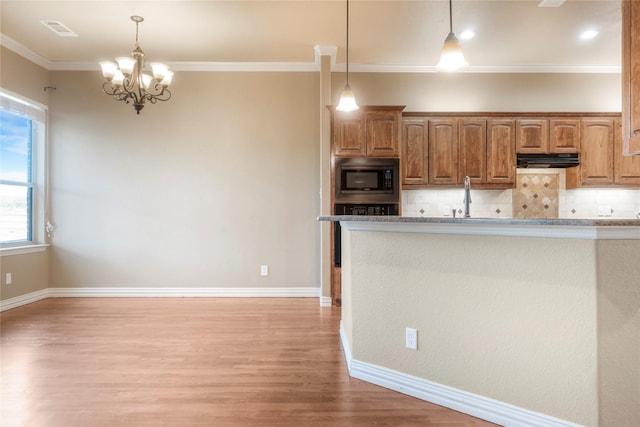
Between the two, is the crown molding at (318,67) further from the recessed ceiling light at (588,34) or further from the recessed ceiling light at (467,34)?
the recessed ceiling light at (588,34)

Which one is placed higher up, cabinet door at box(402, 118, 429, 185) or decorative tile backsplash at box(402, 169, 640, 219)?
cabinet door at box(402, 118, 429, 185)

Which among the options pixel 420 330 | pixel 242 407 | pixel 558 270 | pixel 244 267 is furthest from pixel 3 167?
pixel 558 270

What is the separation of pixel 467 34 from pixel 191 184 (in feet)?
12.5

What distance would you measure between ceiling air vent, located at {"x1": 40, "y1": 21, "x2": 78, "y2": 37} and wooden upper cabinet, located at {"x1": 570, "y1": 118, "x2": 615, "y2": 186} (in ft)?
20.1

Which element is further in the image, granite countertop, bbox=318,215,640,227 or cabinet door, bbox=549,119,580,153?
cabinet door, bbox=549,119,580,153

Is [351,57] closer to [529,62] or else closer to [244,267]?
[529,62]

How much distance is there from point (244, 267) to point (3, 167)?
303 centimetres

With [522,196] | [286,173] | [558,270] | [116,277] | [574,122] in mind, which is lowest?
[116,277]

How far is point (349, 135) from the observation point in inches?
165

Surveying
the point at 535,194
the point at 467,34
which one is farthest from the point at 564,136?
the point at 467,34

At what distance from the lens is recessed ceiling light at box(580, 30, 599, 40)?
3832 millimetres

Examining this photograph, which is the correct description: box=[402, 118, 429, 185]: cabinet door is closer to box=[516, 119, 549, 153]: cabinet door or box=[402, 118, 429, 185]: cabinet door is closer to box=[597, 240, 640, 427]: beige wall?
box=[516, 119, 549, 153]: cabinet door

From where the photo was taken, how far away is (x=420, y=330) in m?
2.10

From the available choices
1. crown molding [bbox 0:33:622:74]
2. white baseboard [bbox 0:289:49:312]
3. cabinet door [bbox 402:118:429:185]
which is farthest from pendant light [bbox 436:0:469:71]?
white baseboard [bbox 0:289:49:312]
